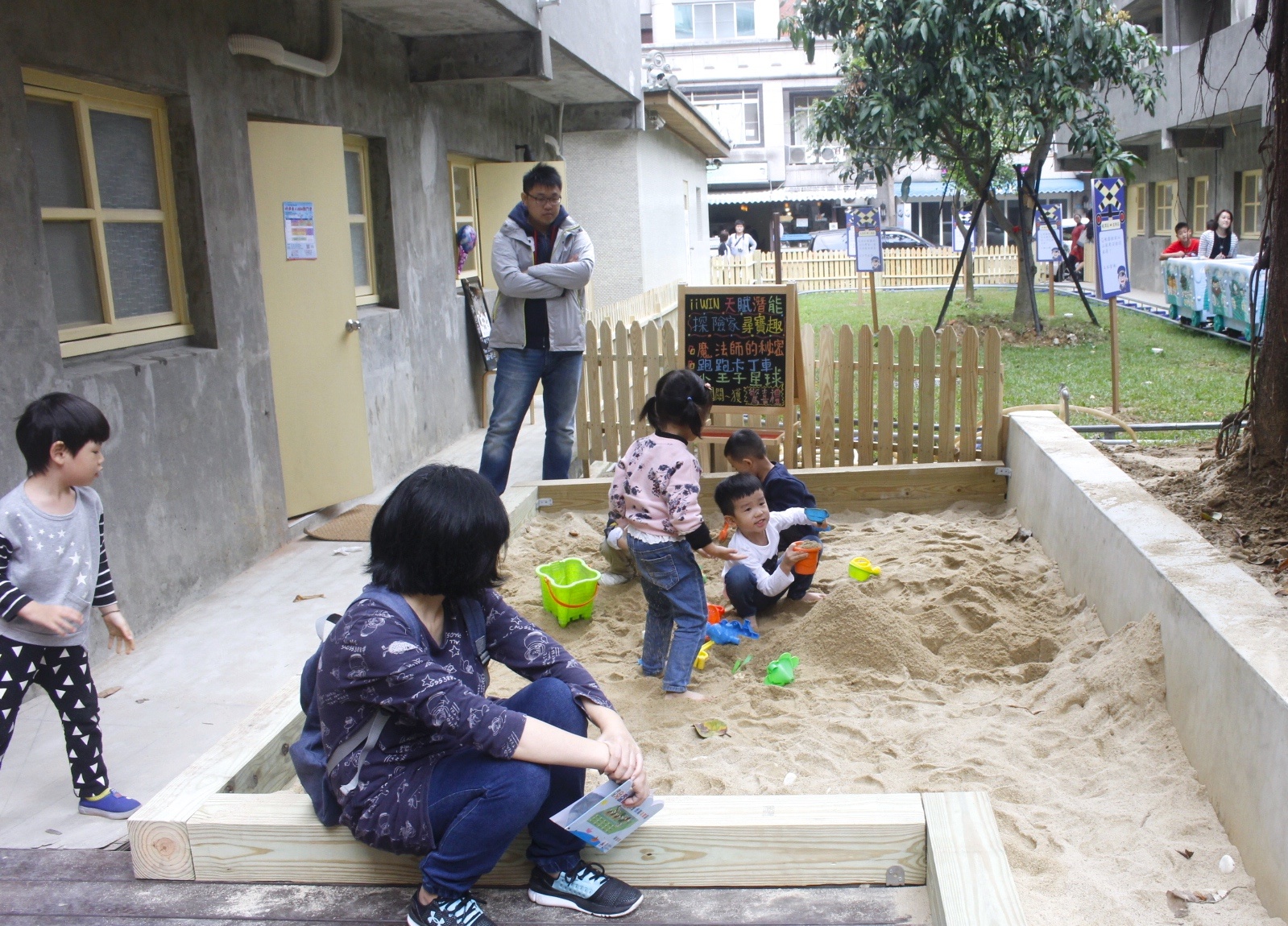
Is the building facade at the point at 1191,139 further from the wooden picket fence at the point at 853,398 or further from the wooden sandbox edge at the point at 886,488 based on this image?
the wooden sandbox edge at the point at 886,488

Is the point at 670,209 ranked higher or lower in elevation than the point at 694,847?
higher

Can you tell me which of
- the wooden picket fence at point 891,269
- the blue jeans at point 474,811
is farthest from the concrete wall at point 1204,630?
the wooden picket fence at point 891,269

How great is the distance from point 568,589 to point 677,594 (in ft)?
2.58

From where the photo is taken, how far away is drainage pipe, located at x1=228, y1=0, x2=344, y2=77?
570 cm

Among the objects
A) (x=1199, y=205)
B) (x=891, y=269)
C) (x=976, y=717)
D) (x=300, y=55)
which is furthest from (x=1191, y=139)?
(x=976, y=717)

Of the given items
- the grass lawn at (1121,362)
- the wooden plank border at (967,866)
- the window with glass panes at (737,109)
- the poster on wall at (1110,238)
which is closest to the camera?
the wooden plank border at (967,866)

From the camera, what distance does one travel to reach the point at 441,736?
2.26 meters

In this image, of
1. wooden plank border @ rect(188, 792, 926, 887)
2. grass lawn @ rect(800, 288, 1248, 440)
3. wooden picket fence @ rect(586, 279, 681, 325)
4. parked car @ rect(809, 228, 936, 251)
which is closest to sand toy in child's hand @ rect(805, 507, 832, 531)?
wooden plank border @ rect(188, 792, 926, 887)

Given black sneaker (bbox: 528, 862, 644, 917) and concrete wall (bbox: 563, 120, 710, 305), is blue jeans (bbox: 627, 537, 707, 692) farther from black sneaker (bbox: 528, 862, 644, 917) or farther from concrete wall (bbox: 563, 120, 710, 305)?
concrete wall (bbox: 563, 120, 710, 305)

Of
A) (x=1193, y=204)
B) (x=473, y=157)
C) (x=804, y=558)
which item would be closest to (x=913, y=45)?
(x=473, y=157)

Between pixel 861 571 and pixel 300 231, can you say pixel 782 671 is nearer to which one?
pixel 861 571

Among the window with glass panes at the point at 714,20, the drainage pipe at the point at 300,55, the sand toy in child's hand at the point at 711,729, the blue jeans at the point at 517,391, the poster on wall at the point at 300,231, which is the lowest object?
the sand toy in child's hand at the point at 711,729

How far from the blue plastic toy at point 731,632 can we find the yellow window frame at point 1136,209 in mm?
25862

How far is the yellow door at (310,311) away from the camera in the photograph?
6.14 metres
